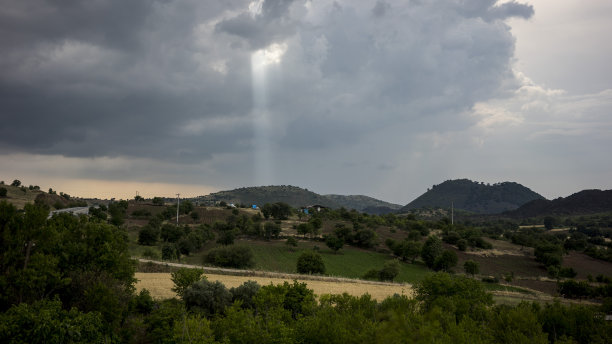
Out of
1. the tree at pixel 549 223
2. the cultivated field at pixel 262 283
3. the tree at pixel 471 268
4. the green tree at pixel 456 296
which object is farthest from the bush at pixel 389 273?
the tree at pixel 549 223

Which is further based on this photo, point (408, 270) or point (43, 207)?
point (408, 270)

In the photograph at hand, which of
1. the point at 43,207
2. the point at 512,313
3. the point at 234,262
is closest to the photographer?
the point at 512,313

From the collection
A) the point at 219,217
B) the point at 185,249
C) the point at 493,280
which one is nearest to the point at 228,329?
the point at 185,249

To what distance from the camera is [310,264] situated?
199 feet

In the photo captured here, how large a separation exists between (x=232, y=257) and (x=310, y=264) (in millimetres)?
13043

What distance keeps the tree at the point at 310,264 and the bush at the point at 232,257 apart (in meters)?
8.45

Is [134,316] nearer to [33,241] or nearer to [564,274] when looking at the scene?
[33,241]

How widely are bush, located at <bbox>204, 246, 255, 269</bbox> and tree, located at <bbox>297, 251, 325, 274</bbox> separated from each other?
845cm

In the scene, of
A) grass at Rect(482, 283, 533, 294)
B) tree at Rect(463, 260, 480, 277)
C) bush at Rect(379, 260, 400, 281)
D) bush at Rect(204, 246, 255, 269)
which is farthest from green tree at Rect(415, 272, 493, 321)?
tree at Rect(463, 260, 480, 277)

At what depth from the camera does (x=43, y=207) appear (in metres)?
21.5

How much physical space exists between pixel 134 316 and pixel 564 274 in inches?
3397

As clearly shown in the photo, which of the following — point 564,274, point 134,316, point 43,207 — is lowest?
point 564,274

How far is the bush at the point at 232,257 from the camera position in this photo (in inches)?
2345

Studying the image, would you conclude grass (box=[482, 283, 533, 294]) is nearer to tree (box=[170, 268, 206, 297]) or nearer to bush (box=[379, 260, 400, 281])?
bush (box=[379, 260, 400, 281])
